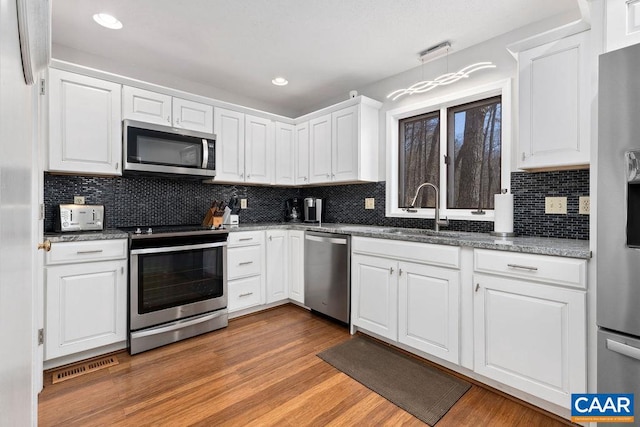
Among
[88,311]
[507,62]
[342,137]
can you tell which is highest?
[507,62]

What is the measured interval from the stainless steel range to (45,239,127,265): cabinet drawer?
0.31ft

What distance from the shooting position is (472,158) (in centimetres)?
266

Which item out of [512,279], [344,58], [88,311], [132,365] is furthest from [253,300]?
[344,58]

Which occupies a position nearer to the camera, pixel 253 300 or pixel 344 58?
pixel 344 58

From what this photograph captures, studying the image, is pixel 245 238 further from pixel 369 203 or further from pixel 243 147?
pixel 369 203

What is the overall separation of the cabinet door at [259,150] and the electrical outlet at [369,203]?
1159 millimetres

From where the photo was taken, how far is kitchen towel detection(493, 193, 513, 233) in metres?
2.20

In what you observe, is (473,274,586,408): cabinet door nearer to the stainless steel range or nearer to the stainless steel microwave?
the stainless steel range

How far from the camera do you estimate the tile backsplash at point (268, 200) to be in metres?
2.09

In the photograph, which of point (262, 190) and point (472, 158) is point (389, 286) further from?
point (262, 190)

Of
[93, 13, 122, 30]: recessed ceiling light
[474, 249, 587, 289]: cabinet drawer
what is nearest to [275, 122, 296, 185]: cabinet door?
[93, 13, 122, 30]: recessed ceiling light

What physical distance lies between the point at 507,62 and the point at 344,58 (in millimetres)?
1338

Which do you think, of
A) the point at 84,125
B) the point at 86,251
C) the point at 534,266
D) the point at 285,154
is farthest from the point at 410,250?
the point at 84,125

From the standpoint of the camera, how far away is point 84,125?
2420 mm
